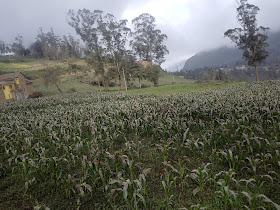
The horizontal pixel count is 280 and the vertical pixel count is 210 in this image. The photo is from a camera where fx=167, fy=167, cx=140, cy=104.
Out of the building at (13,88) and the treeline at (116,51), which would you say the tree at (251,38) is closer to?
the treeline at (116,51)

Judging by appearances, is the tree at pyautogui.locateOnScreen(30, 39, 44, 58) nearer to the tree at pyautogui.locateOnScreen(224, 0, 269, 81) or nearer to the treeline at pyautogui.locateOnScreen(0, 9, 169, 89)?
the treeline at pyautogui.locateOnScreen(0, 9, 169, 89)

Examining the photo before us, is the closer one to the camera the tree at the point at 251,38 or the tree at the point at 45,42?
the tree at the point at 251,38

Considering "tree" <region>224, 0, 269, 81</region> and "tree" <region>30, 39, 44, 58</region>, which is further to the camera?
"tree" <region>30, 39, 44, 58</region>

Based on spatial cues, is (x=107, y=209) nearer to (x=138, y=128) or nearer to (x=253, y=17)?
(x=138, y=128)

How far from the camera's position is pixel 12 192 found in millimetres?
4137

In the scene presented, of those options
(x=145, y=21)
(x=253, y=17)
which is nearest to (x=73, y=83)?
(x=145, y=21)

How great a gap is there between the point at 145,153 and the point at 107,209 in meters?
2.41

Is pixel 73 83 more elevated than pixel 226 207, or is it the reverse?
pixel 73 83

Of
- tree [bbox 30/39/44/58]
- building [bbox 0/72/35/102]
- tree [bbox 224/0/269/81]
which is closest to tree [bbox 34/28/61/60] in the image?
tree [bbox 30/39/44/58]

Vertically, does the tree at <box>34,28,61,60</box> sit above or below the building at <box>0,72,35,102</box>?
above

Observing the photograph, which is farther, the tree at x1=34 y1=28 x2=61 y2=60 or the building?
the tree at x1=34 y1=28 x2=61 y2=60

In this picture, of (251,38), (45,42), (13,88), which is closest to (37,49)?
(45,42)

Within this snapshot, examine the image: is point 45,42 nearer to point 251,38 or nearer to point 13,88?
point 13,88

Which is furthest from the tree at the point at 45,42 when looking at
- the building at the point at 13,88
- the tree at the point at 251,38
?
the tree at the point at 251,38
